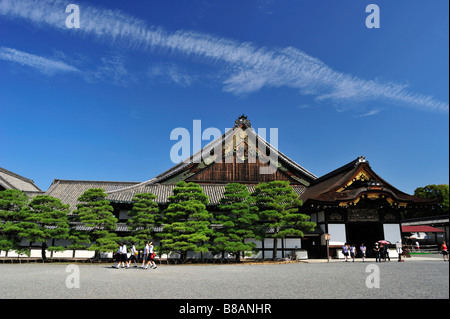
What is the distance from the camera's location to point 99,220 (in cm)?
2064

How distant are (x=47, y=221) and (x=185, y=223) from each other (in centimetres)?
987

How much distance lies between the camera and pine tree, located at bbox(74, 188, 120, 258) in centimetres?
2008

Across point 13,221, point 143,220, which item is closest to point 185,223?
point 143,220

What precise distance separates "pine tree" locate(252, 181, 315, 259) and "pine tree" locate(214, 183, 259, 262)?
999 millimetres

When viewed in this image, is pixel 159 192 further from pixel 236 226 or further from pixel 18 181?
pixel 18 181

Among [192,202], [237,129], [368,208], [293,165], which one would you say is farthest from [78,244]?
[368,208]

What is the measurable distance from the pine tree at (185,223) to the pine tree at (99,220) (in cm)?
376

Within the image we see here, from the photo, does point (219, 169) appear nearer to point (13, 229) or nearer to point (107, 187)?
point (107, 187)

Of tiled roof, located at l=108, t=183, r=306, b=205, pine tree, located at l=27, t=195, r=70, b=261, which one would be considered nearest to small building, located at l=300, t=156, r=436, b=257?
tiled roof, located at l=108, t=183, r=306, b=205

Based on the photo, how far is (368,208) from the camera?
24406mm

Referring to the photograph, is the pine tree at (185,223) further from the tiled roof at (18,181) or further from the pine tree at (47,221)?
the tiled roof at (18,181)

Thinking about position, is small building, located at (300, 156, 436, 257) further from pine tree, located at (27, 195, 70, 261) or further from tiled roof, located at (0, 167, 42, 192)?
tiled roof, located at (0, 167, 42, 192)
